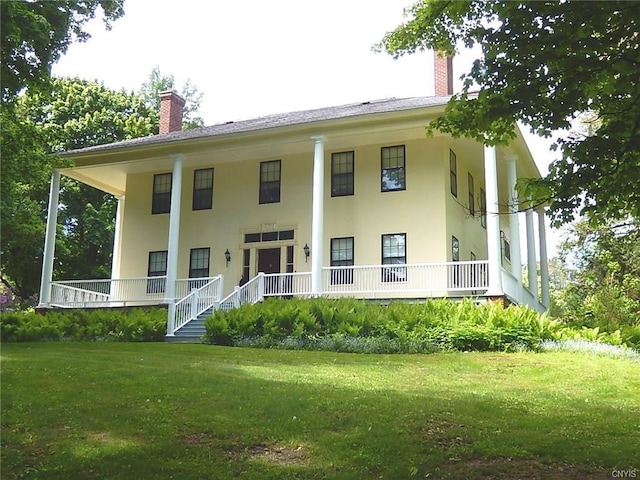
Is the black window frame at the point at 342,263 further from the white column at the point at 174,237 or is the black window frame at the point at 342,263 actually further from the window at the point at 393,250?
the white column at the point at 174,237

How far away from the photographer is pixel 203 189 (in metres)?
24.0

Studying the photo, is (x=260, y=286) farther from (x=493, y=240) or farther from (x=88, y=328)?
(x=493, y=240)

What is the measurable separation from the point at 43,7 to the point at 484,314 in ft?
36.5

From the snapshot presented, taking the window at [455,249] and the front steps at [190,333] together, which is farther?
the window at [455,249]

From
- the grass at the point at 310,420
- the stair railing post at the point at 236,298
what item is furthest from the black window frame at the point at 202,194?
the grass at the point at 310,420

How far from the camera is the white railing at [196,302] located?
17.6m

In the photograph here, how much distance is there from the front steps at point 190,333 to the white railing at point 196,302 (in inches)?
4.2

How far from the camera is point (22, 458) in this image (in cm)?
616

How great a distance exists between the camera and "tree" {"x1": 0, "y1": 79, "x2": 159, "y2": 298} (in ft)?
90.1

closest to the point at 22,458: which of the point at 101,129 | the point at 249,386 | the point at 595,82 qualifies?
the point at 249,386

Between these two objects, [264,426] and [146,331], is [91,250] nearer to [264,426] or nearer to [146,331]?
[146,331]

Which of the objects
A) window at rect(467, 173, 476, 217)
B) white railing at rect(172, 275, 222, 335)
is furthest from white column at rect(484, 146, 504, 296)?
white railing at rect(172, 275, 222, 335)

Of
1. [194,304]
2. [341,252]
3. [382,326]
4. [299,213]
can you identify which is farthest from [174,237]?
[382,326]

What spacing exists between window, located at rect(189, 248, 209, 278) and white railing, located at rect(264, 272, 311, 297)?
137 inches
